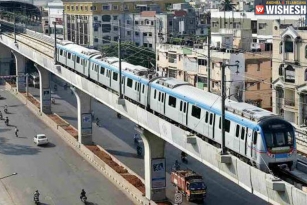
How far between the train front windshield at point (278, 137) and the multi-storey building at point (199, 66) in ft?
76.9

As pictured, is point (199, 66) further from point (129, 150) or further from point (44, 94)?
point (44, 94)

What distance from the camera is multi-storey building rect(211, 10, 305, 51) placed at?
60812 mm

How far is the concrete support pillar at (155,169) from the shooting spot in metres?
34.8

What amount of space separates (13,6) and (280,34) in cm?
7170

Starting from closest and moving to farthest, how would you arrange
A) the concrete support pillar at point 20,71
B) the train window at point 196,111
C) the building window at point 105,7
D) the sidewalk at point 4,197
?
the train window at point 196,111
the sidewalk at point 4,197
the concrete support pillar at point 20,71
the building window at point 105,7

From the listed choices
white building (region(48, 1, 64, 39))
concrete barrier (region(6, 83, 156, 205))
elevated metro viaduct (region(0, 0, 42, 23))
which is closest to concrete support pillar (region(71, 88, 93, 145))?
A: concrete barrier (region(6, 83, 156, 205))

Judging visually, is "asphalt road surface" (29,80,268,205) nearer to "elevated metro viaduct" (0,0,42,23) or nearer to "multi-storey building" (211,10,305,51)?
"multi-storey building" (211,10,305,51)

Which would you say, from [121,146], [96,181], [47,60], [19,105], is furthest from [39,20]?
[96,181]

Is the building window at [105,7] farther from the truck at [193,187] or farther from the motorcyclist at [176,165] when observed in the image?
the truck at [193,187]

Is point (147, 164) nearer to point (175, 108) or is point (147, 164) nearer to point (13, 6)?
point (175, 108)

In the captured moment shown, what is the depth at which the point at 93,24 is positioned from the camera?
313 ft

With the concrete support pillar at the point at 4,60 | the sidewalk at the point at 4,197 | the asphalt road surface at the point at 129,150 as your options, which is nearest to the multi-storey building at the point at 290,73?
the asphalt road surface at the point at 129,150

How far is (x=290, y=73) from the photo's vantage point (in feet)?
151

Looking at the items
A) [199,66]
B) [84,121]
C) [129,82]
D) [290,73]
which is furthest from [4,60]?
[129,82]
